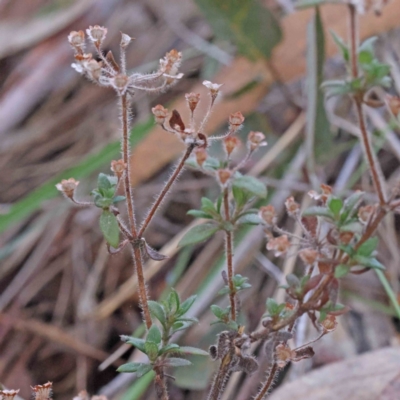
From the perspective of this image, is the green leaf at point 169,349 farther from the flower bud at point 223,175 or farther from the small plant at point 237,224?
the flower bud at point 223,175

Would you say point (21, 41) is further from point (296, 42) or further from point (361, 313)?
point (361, 313)

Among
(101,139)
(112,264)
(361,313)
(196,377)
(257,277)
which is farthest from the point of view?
(101,139)

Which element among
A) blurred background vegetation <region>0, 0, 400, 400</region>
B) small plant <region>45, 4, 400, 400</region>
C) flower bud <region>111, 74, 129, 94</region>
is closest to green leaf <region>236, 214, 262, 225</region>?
small plant <region>45, 4, 400, 400</region>

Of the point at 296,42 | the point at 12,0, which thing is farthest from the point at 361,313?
the point at 12,0

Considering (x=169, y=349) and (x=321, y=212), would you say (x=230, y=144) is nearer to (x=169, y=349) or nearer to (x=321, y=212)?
(x=321, y=212)

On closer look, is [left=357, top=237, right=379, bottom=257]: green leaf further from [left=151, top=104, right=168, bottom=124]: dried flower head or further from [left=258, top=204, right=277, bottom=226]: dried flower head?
[left=151, top=104, right=168, bottom=124]: dried flower head

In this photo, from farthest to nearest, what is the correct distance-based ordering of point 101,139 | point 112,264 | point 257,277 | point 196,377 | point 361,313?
point 101,139
point 112,264
point 257,277
point 361,313
point 196,377

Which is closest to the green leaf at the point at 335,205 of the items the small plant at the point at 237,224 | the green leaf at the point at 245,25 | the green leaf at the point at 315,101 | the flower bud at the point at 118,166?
the small plant at the point at 237,224
